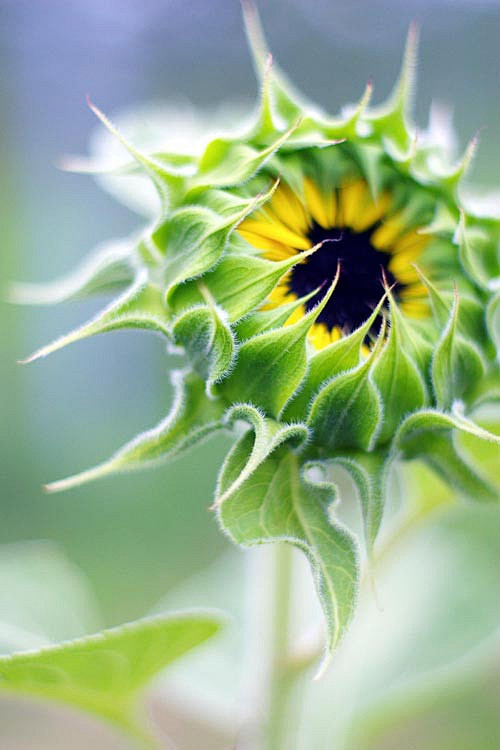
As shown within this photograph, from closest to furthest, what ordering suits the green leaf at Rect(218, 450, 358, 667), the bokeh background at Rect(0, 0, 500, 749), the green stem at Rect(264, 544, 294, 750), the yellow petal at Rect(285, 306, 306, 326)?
the green leaf at Rect(218, 450, 358, 667)
the yellow petal at Rect(285, 306, 306, 326)
the green stem at Rect(264, 544, 294, 750)
the bokeh background at Rect(0, 0, 500, 749)

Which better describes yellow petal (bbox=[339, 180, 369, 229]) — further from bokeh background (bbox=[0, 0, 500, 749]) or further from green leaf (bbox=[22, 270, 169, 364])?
bokeh background (bbox=[0, 0, 500, 749])

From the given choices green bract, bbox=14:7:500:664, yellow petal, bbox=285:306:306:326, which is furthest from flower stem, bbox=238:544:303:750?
yellow petal, bbox=285:306:306:326

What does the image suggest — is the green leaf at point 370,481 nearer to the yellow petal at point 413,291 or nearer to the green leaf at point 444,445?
the green leaf at point 444,445

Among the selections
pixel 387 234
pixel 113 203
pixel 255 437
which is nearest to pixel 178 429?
pixel 255 437

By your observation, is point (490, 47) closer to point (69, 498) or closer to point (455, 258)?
point (69, 498)

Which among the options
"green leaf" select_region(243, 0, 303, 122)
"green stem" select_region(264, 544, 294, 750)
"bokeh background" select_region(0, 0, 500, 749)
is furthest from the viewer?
"bokeh background" select_region(0, 0, 500, 749)

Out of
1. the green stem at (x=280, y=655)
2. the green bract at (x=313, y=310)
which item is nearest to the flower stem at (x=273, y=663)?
the green stem at (x=280, y=655)

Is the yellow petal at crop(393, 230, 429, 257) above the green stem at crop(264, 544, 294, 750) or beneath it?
above

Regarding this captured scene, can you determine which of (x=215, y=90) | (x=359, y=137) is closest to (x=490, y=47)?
(x=215, y=90)
